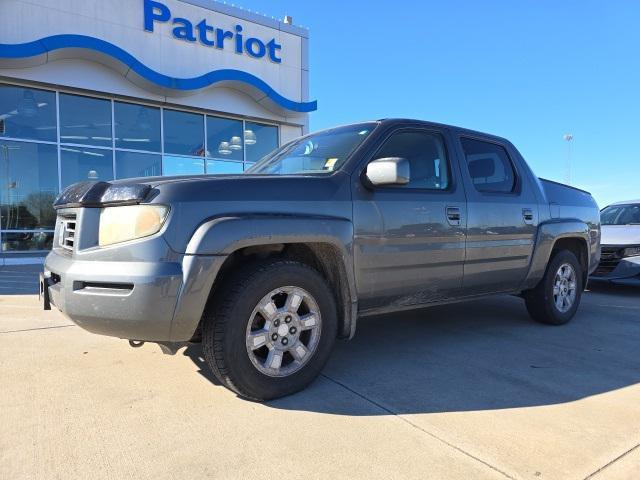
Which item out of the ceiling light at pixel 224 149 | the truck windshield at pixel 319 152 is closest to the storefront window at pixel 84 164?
the ceiling light at pixel 224 149

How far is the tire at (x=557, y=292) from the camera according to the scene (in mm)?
4945

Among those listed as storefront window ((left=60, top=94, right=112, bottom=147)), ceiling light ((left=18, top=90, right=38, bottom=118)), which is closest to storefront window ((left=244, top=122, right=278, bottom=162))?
storefront window ((left=60, top=94, right=112, bottom=147))

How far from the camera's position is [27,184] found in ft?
39.0

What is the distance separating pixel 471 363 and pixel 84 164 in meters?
11.6

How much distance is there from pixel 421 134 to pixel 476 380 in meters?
1.95

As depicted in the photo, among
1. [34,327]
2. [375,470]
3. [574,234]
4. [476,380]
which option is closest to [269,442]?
[375,470]

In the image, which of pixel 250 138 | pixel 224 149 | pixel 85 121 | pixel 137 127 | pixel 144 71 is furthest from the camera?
pixel 250 138

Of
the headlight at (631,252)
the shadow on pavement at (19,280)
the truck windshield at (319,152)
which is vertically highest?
the truck windshield at (319,152)

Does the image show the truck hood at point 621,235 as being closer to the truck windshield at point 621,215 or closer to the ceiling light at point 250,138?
the truck windshield at point 621,215

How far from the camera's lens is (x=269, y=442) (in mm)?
2480

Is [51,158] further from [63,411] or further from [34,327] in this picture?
[63,411]

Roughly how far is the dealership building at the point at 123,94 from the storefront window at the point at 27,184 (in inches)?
0.9

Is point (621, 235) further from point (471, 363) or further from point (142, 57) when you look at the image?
point (142, 57)

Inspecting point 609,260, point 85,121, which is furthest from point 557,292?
point 85,121
